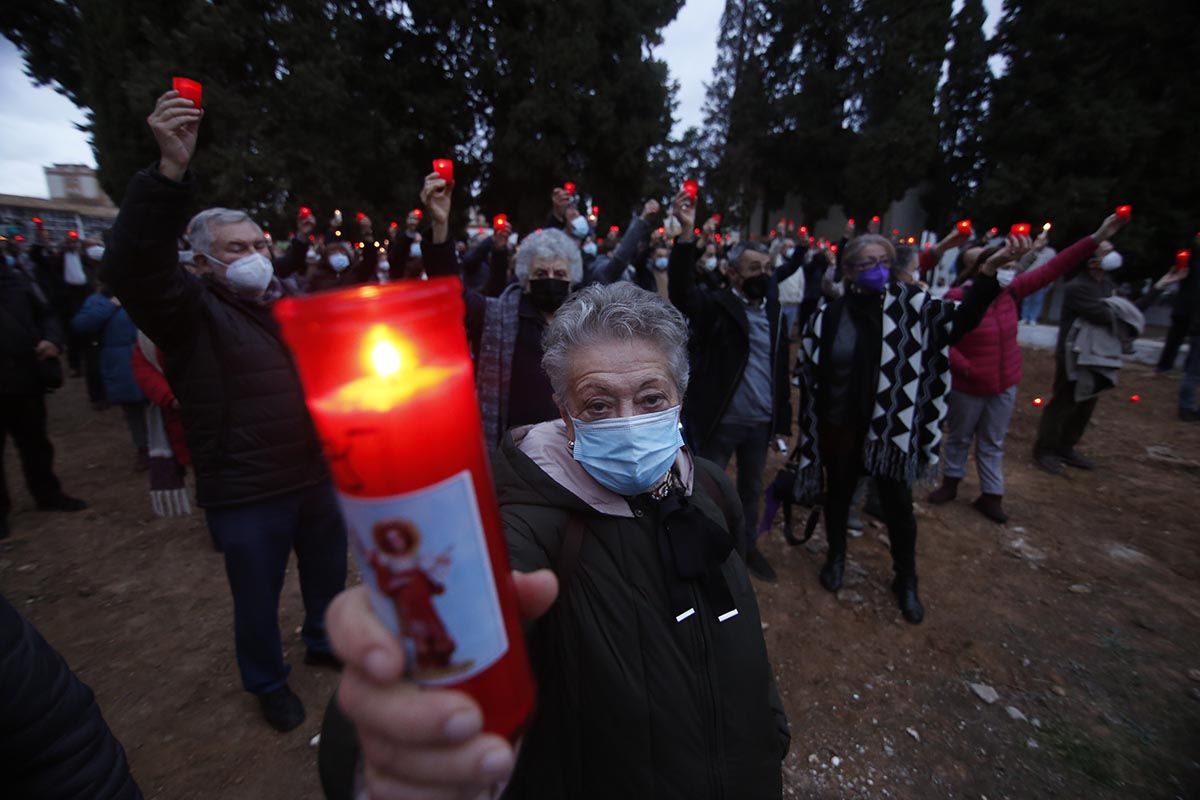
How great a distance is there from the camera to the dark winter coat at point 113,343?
5.45 metres

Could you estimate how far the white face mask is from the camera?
2.28 m

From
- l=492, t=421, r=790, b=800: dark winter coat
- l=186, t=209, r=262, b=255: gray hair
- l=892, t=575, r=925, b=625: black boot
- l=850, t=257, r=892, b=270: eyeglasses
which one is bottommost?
l=892, t=575, r=925, b=625: black boot

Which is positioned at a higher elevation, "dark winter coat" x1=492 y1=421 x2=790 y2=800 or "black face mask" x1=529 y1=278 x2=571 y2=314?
"black face mask" x1=529 y1=278 x2=571 y2=314

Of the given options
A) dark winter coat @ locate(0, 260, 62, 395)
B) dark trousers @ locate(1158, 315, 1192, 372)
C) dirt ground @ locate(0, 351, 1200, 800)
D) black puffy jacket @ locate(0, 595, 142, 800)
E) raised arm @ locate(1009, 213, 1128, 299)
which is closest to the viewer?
black puffy jacket @ locate(0, 595, 142, 800)

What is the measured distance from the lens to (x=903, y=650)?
344cm

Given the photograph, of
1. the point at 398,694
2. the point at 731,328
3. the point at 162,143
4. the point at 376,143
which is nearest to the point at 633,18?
the point at 376,143

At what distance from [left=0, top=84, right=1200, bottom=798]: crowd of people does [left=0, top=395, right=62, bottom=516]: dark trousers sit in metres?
0.02

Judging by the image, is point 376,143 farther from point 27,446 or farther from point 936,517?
point 936,517

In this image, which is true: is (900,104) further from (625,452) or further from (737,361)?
(625,452)

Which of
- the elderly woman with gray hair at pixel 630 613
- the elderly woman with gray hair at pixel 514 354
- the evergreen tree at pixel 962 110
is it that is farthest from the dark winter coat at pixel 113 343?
the evergreen tree at pixel 962 110

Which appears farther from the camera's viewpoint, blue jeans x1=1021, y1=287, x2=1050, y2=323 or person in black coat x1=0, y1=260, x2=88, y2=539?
blue jeans x1=1021, y1=287, x2=1050, y2=323

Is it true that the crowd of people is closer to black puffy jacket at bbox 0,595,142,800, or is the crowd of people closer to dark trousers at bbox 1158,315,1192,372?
black puffy jacket at bbox 0,595,142,800

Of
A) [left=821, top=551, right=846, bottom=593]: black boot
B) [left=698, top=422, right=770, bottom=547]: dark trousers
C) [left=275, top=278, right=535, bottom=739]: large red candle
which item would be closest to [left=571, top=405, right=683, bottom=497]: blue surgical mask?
[left=275, top=278, right=535, bottom=739]: large red candle

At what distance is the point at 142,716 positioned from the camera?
2.95 metres
